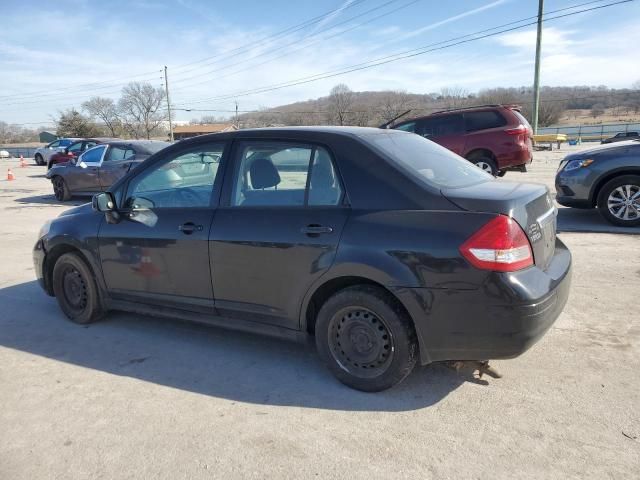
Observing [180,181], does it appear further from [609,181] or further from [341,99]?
[341,99]

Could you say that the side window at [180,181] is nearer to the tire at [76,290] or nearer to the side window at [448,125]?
the tire at [76,290]

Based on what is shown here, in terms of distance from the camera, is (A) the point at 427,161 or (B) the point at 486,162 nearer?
(A) the point at 427,161

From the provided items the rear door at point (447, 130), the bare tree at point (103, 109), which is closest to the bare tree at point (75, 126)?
the bare tree at point (103, 109)

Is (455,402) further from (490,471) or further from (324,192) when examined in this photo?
(324,192)

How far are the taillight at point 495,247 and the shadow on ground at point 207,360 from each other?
964 millimetres

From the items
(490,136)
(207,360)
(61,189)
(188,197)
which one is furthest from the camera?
(61,189)

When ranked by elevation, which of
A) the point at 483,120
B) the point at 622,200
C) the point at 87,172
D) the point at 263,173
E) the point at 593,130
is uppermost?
the point at 483,120

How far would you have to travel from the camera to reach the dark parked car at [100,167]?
1284 cm

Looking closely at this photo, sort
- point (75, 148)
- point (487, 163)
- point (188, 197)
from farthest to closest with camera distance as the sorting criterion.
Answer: point (75, 148) → point (487, 163) → point (188, 197)

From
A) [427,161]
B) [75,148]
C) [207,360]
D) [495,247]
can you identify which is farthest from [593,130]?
[207,360]

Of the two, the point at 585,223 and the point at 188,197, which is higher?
the point at 188,197

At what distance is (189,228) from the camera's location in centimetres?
385

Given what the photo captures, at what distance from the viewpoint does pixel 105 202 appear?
13.9 ft

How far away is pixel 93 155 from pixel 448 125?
9.43 metres
